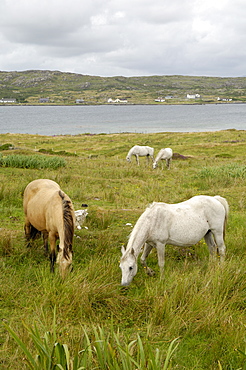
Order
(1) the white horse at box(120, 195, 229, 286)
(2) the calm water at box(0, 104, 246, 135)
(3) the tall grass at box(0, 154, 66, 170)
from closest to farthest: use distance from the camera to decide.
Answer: (1) the white horse at box(120, 195, 229, 286) < (3) the tall grass at box(0, 154, 66, 170) < (2) the calm water at box(0, 104, 246, 135)

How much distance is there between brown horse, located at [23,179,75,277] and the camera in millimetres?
6293

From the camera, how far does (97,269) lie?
6.62 m

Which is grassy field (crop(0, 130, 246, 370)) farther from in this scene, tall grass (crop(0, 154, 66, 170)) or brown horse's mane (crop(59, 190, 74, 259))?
tall grass (crop(0, 154, 66, 170))

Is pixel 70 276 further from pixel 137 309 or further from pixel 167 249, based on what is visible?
pixel 167 249

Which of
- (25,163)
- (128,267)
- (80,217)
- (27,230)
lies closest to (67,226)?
(128,267)

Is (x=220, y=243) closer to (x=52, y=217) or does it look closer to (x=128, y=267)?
(x=128, y=267)

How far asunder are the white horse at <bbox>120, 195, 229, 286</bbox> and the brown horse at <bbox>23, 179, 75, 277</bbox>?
116 centimetres

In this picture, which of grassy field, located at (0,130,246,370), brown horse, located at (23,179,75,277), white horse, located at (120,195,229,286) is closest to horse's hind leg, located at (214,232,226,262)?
white horse, located at (120,195,229,286)

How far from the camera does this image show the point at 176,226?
7.36m

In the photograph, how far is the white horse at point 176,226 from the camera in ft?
22.4

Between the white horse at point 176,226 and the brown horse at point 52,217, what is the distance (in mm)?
1165

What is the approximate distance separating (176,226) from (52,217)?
2811 millimetres

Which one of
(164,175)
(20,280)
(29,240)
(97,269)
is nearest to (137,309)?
(97,269)

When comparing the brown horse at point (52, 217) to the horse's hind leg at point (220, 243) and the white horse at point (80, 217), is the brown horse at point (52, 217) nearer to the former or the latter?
the white horse at point (80, 217)
